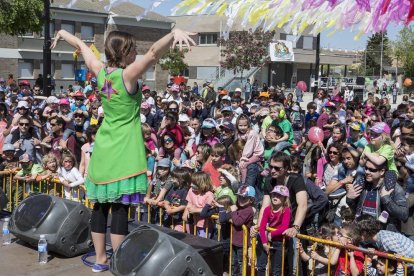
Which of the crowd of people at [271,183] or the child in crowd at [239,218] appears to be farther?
the child in crowd at [239,218]

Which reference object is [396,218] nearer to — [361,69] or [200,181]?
[200,181]

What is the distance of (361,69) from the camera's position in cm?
7988

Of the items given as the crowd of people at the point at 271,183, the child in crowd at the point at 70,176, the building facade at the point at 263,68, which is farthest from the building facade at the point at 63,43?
the child in crowd at the point at 70,176

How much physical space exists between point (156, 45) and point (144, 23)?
41422 millimetres

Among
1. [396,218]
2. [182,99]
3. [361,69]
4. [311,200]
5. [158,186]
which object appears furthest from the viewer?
[361,69]

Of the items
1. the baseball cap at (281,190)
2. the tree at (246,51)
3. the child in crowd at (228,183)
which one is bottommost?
the child in crowd at (228,183)

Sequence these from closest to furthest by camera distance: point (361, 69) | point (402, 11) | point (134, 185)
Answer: point (402, 11) → point (134, 185) → point (361, 69)

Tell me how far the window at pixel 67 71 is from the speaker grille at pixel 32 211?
119ft

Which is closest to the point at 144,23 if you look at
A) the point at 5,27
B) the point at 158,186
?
the point at 5,27

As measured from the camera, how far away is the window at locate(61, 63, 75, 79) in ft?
132

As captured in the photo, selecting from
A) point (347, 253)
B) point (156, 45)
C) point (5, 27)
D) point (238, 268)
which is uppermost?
point (5, 27)

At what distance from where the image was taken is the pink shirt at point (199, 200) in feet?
18.9

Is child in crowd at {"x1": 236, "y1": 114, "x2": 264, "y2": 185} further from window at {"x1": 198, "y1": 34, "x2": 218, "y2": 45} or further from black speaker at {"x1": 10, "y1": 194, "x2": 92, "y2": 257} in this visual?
window at {"x1": 198, "y1": 34, "x2": 218, "y2": 45}

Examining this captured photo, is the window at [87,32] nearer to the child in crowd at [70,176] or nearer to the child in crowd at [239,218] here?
the child in crowd at [70,176]
